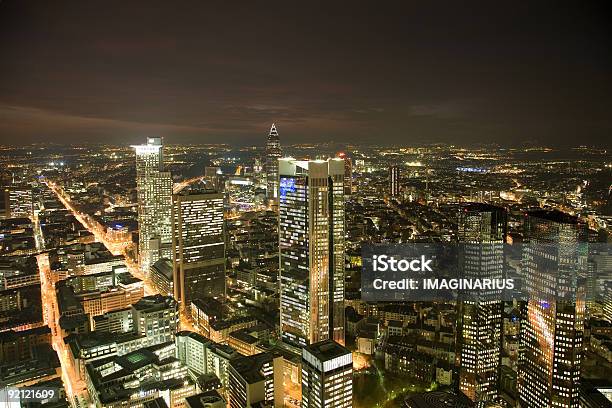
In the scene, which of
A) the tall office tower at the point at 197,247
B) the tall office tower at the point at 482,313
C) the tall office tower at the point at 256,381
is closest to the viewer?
the tall office tower at the point at 256,381

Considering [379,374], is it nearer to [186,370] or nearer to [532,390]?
[532,390]

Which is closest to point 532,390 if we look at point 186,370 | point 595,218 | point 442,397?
point 442,397

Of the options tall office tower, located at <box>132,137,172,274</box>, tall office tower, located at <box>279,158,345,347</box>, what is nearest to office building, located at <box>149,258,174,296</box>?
tall office tower, located at <box>132,137,172,274</box>

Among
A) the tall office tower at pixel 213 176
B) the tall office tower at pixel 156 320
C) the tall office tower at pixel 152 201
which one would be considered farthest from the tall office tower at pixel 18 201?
the tall office tower at pixel 156 320

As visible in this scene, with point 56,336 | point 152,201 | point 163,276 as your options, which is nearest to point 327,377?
point 56,336

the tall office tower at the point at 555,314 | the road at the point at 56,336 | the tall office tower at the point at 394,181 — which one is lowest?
the road at the point at 56,336

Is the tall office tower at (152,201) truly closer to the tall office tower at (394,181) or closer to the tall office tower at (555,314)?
the tall office tower at (394,181)

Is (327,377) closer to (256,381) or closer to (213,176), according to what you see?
(256,381)
